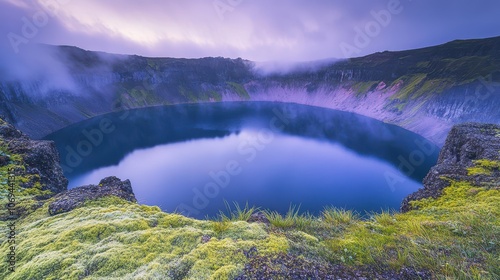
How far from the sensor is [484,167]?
1313cm

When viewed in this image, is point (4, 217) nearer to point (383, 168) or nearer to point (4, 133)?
point (4, 133)

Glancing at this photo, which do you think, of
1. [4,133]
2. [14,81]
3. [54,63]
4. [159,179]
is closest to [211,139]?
[159,179]

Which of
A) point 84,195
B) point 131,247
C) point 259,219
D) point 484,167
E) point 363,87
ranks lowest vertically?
point 259,219

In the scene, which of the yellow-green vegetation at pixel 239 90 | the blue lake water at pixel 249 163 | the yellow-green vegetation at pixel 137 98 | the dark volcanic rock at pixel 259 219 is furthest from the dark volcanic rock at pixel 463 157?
the yellow-green vegetation at pixel 239 90

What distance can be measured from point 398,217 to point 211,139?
62591 millimetres

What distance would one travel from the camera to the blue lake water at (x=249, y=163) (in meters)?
33.2

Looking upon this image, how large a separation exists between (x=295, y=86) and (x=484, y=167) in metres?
169

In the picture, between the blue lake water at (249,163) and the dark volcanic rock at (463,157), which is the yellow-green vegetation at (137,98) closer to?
the blue lake water at (249,163)

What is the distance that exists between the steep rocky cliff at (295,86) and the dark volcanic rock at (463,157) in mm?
60905

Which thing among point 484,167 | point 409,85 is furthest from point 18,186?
point 409,85

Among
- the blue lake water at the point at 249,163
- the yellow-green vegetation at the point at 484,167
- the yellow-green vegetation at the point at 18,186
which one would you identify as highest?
the yellow-green vegetation at the point at 484,167

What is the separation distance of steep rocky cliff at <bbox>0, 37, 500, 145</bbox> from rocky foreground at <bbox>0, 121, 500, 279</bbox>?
3160 inches

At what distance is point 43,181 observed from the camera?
12.8 metres

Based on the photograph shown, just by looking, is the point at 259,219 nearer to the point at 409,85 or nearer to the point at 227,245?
the point at 227,245
